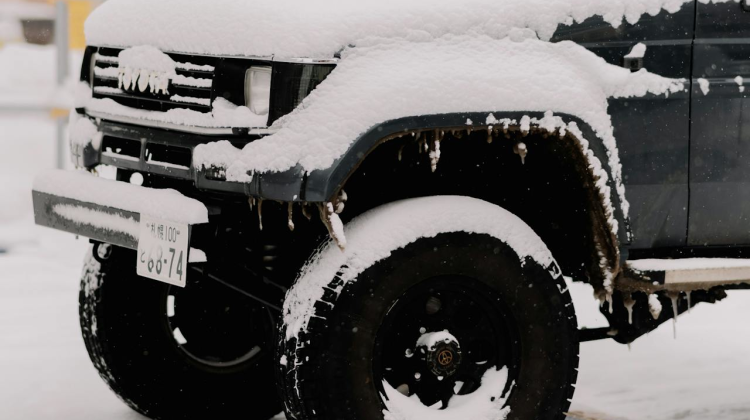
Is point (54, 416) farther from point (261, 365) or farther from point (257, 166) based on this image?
point (257, 166)

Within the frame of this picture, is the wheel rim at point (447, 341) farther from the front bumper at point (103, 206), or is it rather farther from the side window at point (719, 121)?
the side window at point (719, 121)

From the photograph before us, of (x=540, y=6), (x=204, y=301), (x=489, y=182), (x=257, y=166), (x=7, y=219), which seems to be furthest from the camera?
(x=7, y=219)

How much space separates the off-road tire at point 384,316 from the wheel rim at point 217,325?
1156 millimetres

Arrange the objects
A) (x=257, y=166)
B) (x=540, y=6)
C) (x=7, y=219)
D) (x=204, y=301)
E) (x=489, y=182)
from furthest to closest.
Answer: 1. (x=7, y=219)
2. (x=204, y=301)
3. (x=489, y=182)
4. (x=540, y=6)
5. (x=257, y=166)

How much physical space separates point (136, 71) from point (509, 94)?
119cm

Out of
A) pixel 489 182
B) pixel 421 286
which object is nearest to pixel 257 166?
pixel 421 286

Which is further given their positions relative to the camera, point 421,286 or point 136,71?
point 136,71

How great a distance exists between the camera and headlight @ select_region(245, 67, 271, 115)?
3.49m

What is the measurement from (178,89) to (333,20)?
59 centimetres

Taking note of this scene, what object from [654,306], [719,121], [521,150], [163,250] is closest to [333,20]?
[521,150]

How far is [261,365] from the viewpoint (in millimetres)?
4656

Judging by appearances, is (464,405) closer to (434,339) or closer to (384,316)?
(434,339)

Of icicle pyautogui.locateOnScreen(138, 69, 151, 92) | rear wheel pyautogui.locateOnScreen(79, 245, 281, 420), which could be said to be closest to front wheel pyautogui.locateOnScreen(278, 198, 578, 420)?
icicle pyautogui.locateOnScreen(138, 69, 151, 92)

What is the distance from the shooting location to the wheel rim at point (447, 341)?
140 inches
